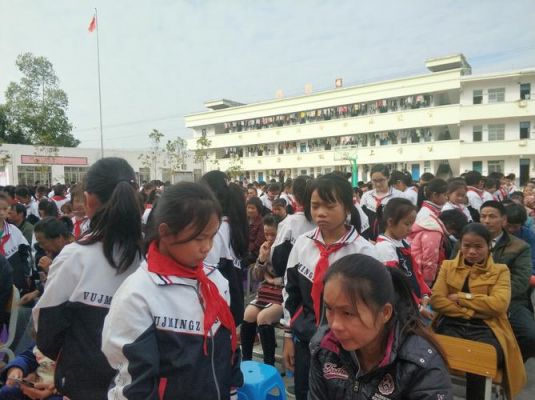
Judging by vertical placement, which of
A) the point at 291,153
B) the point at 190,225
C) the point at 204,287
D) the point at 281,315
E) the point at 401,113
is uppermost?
the point at 401,113

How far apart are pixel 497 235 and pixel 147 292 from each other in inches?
132

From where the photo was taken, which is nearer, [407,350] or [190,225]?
[407,350]

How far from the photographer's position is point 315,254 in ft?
7.77

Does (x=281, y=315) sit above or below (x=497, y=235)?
below

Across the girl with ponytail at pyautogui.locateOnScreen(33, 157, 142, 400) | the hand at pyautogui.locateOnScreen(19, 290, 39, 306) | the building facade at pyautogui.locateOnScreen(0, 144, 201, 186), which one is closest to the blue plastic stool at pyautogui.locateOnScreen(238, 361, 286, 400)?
the girl with ponytail at pyautogui.locateOnScreen(33, 157, 142, 400)

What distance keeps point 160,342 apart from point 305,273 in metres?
1.14

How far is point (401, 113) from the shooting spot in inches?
1241

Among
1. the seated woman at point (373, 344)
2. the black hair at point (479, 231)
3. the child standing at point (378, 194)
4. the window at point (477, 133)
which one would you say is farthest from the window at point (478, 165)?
the seated woman at point (373, 344)

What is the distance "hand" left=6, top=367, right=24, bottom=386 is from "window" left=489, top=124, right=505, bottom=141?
108ft

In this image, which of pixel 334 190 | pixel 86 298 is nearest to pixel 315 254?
pixel 334 190

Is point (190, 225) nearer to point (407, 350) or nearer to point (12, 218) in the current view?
point (407, 350)

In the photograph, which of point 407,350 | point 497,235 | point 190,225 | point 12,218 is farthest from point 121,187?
point 12,218

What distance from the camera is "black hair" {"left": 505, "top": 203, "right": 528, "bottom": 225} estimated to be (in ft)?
13.0

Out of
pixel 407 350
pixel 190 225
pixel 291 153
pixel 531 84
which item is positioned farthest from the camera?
pixel 291 153
